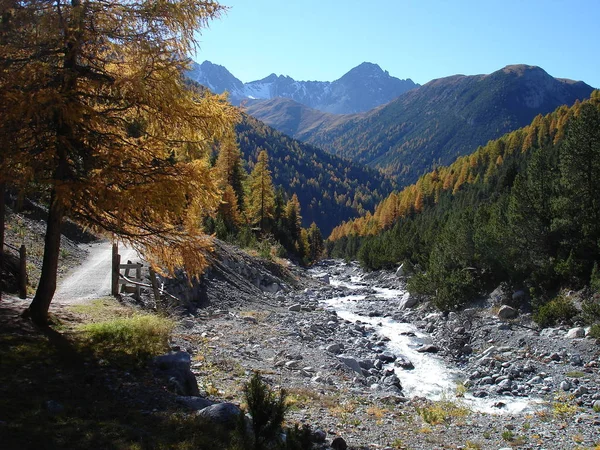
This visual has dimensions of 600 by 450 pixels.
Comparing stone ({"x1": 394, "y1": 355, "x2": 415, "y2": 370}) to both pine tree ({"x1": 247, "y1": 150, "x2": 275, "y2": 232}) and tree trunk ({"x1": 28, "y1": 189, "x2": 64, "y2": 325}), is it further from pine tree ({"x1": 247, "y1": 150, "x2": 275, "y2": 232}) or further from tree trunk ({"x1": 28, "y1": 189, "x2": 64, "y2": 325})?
pine tree ({"x1": 247, "y1": 150, "x2": 275, "y2": 232})

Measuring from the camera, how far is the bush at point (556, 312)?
69.4 ft

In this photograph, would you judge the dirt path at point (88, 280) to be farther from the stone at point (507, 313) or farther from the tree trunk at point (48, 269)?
the stone at point (507, 313)

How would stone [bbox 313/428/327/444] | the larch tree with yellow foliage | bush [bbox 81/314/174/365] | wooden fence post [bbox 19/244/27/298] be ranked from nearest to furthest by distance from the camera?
stone [bbox 313/428/327/444] → the larch tree with yellow foliage → bush [bbox 81/314/174/365] → wooden fence post [bbox 19/244/27/298]

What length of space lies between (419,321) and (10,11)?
1058 inches

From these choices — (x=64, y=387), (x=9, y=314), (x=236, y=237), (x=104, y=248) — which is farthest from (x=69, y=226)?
(x=64, y=387)

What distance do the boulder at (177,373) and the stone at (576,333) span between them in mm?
17402

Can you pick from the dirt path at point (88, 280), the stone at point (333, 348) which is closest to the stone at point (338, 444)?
the dirt path at point (88, 280)

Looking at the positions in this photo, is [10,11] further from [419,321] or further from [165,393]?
[419,321]

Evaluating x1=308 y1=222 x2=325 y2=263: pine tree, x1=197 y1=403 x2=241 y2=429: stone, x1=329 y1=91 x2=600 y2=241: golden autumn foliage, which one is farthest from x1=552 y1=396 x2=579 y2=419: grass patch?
x1=329 y1=91 x2=600 y2=241: golden autumn foliage

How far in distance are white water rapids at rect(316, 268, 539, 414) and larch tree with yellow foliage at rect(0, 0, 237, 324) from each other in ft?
34.8

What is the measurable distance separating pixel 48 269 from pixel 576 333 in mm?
20702

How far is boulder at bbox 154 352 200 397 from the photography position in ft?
28.0

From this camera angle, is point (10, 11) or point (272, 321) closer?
point (10, 11)

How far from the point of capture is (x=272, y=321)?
70.3ft
